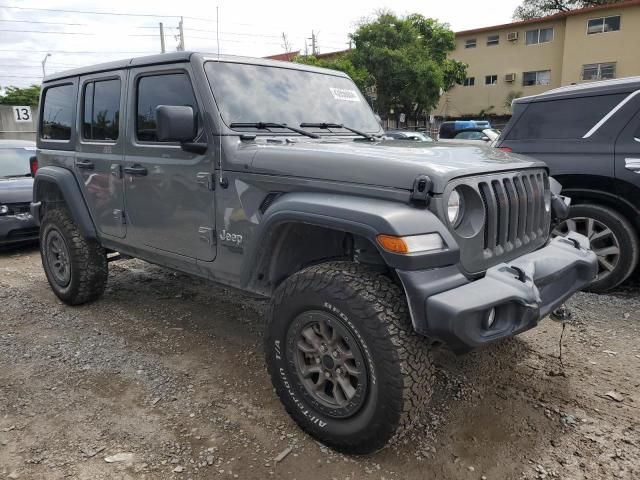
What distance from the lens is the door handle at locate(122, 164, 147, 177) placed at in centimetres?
355

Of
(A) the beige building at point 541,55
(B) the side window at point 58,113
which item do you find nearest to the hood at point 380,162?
(B) the side window at point 58,113

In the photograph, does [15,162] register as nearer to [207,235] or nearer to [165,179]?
[165,179]

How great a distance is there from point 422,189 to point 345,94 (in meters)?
1.97

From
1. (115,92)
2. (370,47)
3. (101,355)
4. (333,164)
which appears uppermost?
(370,47)

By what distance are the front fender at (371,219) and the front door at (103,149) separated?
1824 mm

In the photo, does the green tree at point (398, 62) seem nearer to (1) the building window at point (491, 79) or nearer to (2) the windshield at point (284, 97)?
(1) the building window at point (491, 79)


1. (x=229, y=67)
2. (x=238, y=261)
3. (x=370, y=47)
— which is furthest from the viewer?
(x=370, y=47)

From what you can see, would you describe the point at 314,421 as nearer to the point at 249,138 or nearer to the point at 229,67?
the point at 249,138

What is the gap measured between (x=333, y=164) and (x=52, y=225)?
324 cm

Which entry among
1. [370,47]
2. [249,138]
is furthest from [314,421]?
[370,47]

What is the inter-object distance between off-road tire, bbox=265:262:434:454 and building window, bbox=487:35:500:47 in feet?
120

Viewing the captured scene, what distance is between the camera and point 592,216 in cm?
464

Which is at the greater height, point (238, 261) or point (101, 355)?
point (238, 261)

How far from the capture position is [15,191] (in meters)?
6.88
